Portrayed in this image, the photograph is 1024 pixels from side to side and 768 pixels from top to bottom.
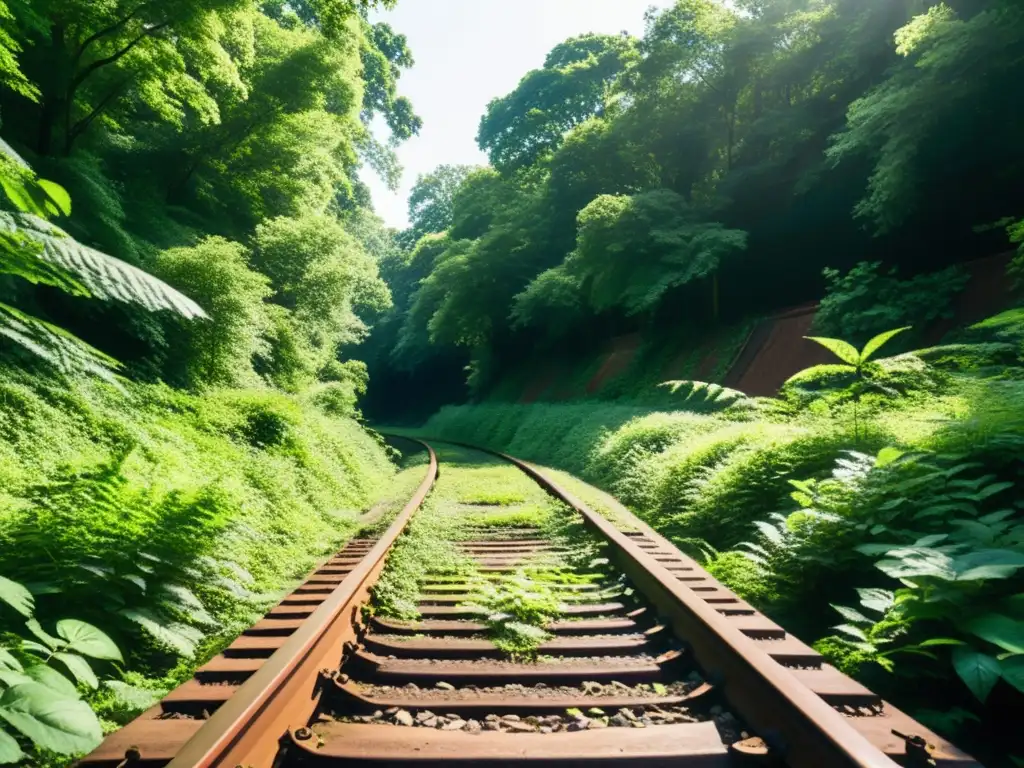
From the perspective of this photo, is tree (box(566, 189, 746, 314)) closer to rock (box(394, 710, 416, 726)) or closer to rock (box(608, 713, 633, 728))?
rock (box(608, 713, 633, 728))

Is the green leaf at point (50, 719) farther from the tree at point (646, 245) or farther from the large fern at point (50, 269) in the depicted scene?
the tree at point (646, 245)

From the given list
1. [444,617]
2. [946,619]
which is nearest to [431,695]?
[444,617]

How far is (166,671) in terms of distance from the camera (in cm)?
295

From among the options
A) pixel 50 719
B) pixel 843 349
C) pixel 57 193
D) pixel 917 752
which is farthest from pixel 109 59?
pixel 917 752

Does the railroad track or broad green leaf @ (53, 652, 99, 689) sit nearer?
the railroad track

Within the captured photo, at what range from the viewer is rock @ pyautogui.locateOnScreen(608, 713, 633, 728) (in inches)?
86.4

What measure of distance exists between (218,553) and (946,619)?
4.18 metres

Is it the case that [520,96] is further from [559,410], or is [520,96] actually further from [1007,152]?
[1007,152]

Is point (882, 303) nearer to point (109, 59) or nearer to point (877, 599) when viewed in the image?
point (877, 599)

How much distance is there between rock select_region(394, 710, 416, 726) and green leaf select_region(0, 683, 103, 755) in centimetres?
97

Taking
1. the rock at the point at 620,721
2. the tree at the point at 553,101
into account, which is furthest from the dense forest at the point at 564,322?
the tree at the point at 553,101

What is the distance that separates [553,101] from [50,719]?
119 ft

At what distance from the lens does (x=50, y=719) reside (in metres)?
1.74

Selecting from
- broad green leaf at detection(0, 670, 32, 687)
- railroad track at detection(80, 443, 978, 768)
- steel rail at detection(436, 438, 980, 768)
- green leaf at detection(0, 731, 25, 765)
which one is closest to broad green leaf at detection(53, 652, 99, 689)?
broad green leaf at detection(0, 670, 32, 687)
